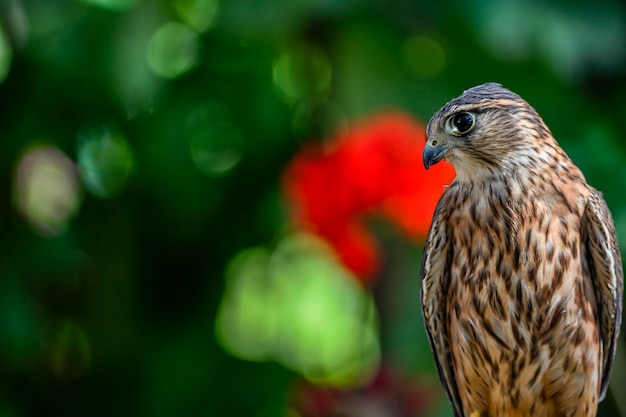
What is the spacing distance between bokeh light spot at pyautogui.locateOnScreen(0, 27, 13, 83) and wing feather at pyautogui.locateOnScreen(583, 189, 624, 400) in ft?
9.91

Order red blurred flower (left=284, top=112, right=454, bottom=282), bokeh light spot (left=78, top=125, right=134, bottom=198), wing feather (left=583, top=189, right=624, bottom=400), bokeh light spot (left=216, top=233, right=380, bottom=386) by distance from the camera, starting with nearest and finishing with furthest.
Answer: wing feather (left=583, top=189, right=624, bottom=400), red blurred flower (left=284, top=112, right=454, bottom=282), bokeh light spot (left=78, top=125, right=134, bottom=198), bokeh light spot (left=216, top=233, right=380, bottom=386)

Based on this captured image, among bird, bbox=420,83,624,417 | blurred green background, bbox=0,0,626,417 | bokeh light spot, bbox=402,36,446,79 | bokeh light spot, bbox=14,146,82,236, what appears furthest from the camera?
bokeh light spot, bbox=14,146,82,236

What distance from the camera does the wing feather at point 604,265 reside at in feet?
10.7

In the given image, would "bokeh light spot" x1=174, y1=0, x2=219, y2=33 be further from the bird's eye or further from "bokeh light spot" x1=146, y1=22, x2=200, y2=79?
the bird's eye

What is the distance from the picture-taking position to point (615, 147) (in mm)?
4902

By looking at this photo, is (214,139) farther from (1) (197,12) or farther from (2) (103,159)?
(1) (197,12)

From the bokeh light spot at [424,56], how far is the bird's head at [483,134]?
5.78 feet

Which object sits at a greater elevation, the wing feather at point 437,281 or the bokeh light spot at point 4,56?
the bokeh light spot at point 4,56

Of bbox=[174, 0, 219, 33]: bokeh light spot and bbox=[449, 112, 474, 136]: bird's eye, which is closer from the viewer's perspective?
bbox=[449, 112, 474, 136]: bird's eye

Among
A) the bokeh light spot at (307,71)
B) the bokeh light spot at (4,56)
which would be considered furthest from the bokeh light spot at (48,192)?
the bokeh light spot at (307,71)

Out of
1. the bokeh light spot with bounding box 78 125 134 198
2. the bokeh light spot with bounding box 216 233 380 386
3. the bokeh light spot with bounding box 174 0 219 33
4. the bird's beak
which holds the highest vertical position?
the bokeh light spot with bounding box 174 0 219 33

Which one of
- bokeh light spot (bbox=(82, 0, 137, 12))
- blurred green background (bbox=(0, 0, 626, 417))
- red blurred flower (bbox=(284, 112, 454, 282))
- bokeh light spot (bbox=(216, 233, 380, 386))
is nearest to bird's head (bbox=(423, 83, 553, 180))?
red blurred flower (bbox=(284, 112, 454, 282))

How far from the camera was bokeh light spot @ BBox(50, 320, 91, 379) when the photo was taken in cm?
574

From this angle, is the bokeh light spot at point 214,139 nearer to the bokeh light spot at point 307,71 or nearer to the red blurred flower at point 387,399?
the bokeh light spot at point 307,71
